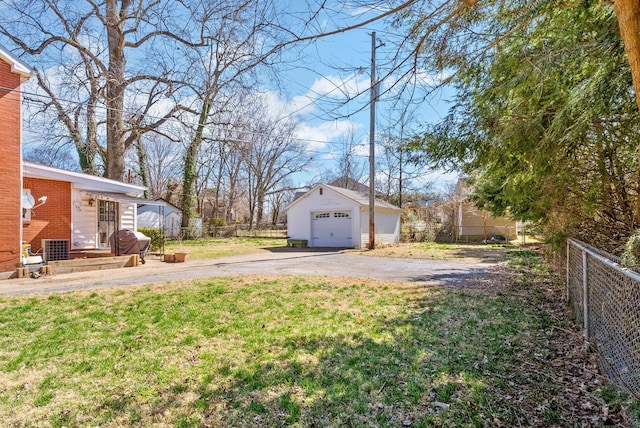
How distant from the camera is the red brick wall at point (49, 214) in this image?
395 inches

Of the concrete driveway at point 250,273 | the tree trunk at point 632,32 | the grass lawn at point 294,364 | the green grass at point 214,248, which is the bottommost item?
the grass lawn at point 294,364

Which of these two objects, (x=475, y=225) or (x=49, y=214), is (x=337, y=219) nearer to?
(x=475, y=225)

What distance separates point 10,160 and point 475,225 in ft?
75.0

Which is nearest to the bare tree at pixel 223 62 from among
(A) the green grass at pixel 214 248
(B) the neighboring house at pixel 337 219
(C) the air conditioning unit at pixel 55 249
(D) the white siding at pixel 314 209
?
(A) the green grass at pixel 214 248

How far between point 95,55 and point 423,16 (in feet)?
50.8

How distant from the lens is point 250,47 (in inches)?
132

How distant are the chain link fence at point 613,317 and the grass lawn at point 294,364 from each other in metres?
0.19

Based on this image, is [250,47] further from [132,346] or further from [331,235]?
[331,235]

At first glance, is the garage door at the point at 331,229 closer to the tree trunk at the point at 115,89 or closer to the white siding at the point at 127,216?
the white siding at the point at 127,216

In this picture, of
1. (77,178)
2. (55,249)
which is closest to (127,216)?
(77,178)

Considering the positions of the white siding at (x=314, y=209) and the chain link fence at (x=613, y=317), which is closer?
the chain link fence at (x=613, y=317)

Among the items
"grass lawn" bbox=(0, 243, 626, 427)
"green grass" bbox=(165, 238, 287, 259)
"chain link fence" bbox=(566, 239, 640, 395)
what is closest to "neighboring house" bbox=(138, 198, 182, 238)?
"green grass" bbox=(165, 238, 287, 259)

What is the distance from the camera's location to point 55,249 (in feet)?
34.0

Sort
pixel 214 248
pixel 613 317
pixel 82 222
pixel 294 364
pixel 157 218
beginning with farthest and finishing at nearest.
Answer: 1. pixel 157 218
2. pixel 214 248
3. pixel 82 222
4. pixel 294 364
5. pixel 613 317
